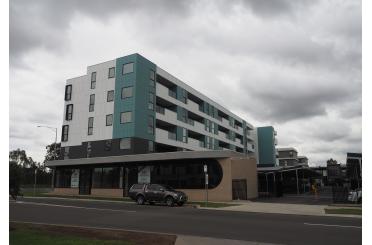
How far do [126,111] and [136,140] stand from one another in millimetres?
3815

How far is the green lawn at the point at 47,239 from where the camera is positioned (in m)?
10.3

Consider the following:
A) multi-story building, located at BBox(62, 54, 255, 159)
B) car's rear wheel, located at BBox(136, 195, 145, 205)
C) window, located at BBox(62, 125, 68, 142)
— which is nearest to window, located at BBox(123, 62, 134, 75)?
multi-story building, located at BBox(62, 54, 255, 159)

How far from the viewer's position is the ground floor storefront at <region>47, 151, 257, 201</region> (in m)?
33.4

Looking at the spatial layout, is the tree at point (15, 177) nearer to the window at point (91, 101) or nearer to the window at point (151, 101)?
the window at point (151, 101)

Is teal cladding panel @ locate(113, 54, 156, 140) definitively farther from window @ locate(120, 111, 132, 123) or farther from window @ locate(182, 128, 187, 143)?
window @ locate(182, 128, 187, 143)

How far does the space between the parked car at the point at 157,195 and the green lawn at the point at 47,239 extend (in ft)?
53.0

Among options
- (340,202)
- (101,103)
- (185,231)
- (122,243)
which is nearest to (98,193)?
(101,103)

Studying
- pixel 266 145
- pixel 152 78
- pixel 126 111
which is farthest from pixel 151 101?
pixel 266 145

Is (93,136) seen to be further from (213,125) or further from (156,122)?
(213,125)

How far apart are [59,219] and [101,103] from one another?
33080mm

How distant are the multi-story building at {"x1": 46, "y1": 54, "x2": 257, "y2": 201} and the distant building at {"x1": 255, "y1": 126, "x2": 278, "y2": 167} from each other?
117 ft

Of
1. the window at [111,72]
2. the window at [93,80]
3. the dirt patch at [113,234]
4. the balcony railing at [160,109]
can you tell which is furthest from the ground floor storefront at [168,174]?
the dirt patch at [113,234]

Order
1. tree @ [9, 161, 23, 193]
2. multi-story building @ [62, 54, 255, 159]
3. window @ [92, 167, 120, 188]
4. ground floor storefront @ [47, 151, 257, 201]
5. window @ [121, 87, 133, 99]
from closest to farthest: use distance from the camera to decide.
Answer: tree @ [9, 161, 23, 193] < ground floor storefront @ [47, 151, 257, 201] < window @ [92, 167, 120, 188] < multi-story building @ [62, 54, 255, 159] < window @ [121, 87, 133, 99]
